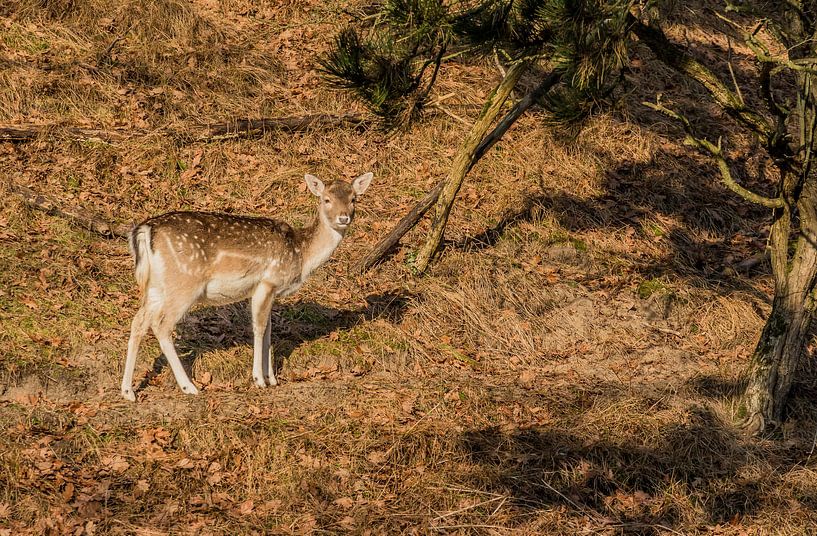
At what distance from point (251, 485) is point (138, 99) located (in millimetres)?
8131

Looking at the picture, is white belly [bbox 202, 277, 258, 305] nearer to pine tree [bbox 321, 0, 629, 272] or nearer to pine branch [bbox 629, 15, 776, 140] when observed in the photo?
pine tree [bbox 321, 0, 629, 272]

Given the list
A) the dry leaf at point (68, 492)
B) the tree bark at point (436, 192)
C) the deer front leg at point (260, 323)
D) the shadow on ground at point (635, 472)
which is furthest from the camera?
the tree bark at point (436, 192)

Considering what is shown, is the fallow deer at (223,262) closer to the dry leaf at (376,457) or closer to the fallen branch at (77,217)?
the dry leaf at (376,457)

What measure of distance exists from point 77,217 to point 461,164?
15.7 ft

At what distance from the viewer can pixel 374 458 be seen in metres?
8.46

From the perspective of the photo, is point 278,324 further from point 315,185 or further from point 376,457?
point 376,457

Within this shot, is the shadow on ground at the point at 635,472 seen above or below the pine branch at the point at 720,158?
below

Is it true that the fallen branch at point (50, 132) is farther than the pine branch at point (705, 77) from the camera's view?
Yes

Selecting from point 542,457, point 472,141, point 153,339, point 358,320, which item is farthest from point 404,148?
point 542,457

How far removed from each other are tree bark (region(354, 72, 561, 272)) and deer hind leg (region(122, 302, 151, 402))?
3672 millimetres

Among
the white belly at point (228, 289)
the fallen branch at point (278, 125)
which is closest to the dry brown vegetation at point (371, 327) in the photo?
the fallen branch at point (278, 125)

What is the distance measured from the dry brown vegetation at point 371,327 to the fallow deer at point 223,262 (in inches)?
23.5

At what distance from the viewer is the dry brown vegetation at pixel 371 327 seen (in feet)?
26.3

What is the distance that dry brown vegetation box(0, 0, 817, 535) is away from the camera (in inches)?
Result: 316
